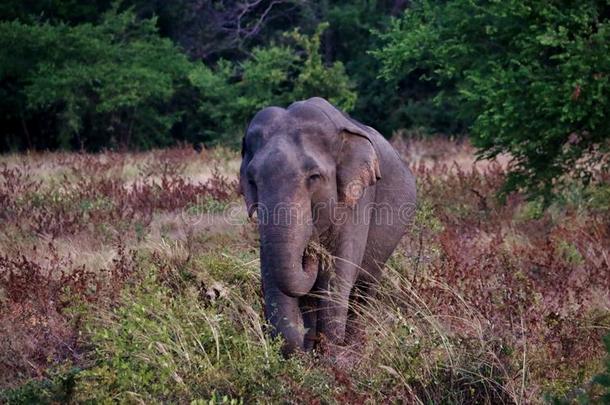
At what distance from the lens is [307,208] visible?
6.32 metres

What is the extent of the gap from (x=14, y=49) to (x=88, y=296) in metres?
20.9

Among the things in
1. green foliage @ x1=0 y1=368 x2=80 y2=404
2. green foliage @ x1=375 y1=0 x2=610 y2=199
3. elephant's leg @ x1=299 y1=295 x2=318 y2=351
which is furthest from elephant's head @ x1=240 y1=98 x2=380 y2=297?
green foliage @ x1=375 y1=0 x2=610 y2=199

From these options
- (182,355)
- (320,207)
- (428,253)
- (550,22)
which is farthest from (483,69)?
(182,355)

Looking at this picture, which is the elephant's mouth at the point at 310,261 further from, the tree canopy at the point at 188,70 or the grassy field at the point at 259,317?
the tree canopy at the point at 188,70

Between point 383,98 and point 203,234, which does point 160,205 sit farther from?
point 383,98

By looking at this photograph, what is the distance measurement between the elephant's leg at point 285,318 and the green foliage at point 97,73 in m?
20.4

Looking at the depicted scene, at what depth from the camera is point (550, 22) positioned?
11.4m

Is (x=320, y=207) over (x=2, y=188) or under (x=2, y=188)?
over

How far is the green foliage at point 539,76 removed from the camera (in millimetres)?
10914

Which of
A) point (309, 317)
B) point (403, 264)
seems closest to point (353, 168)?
point (309, 317)

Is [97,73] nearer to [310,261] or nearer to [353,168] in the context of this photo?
[353,168]

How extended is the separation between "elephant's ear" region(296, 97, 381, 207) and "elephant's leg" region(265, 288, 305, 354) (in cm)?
83

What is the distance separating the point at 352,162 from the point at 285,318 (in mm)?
1224

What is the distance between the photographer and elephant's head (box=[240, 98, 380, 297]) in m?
6.18
